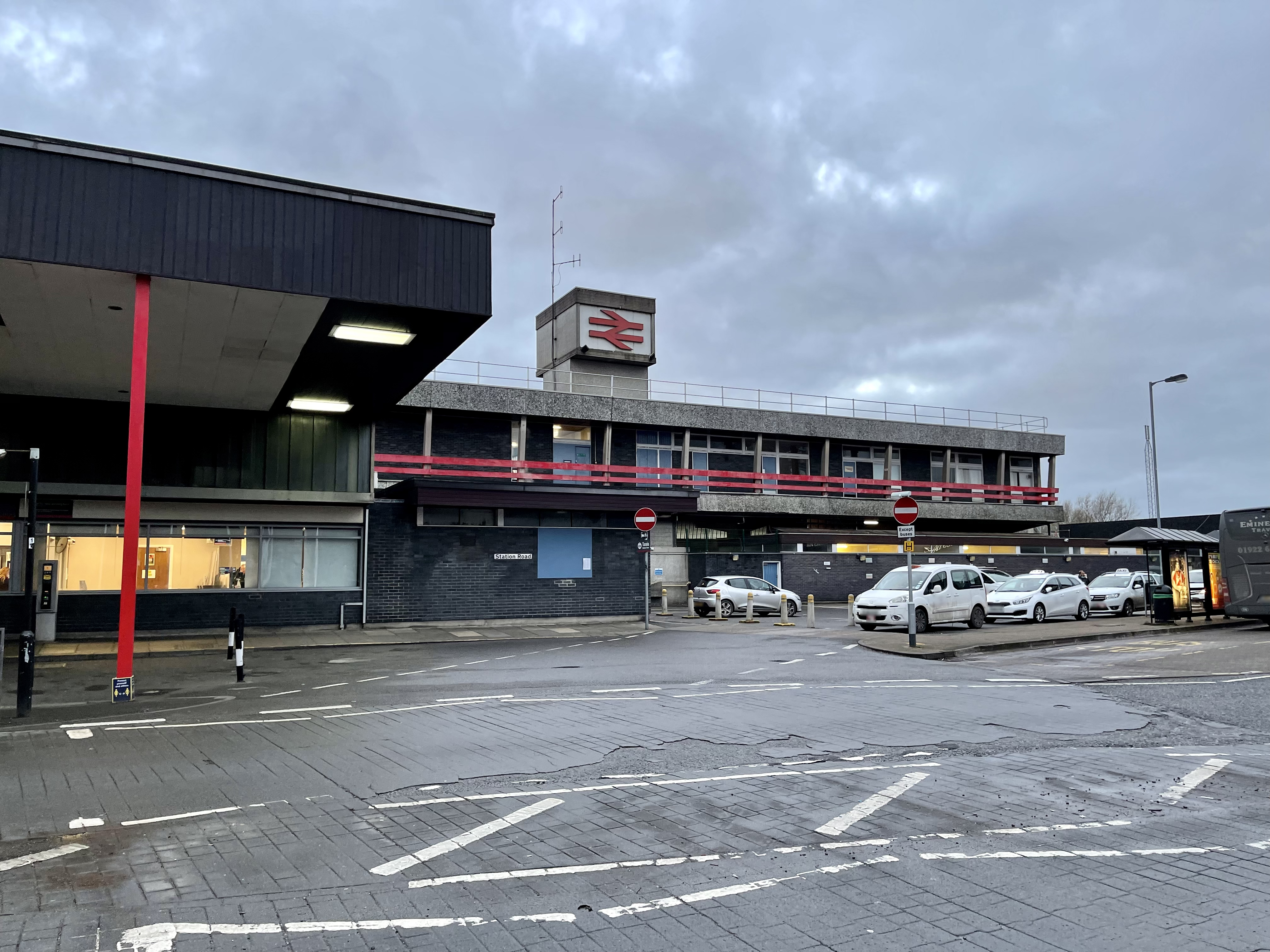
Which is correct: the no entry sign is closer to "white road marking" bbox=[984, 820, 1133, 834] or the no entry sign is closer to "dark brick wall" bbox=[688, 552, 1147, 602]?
"white road marking" bbox=[984, 820, 1133, 834]

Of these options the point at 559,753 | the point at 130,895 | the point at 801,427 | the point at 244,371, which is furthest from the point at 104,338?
the point at 801,427

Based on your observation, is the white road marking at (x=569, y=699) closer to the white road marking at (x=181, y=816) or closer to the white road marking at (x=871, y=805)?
the white road marking at (x=871, y=805)

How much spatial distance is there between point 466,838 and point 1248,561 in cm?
2492

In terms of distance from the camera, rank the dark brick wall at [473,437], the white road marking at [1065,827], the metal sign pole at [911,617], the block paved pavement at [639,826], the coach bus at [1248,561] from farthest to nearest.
A: the dark brick wall at [473,437] < the coach bus at [1248,561] < the metal sign pole at [911,617] < the white road marking at [1065,827] < the block paved pavement at [639,826]

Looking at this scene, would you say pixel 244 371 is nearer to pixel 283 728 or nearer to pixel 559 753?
pixel 283 728

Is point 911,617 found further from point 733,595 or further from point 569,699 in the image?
point 733,595

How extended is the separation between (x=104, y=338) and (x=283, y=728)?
32.4 feet

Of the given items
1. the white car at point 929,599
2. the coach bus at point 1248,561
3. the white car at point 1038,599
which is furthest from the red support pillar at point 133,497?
the coach bus at point 1248,561

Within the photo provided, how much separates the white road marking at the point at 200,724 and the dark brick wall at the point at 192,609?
423 inches

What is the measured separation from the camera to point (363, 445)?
1010 inches

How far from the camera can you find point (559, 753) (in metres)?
8.80

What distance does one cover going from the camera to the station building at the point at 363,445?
44.0 ft

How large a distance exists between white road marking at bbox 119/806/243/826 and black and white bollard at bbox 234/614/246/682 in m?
8.13

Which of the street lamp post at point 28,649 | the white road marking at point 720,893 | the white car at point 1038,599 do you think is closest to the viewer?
the white road marking at point 720,893
